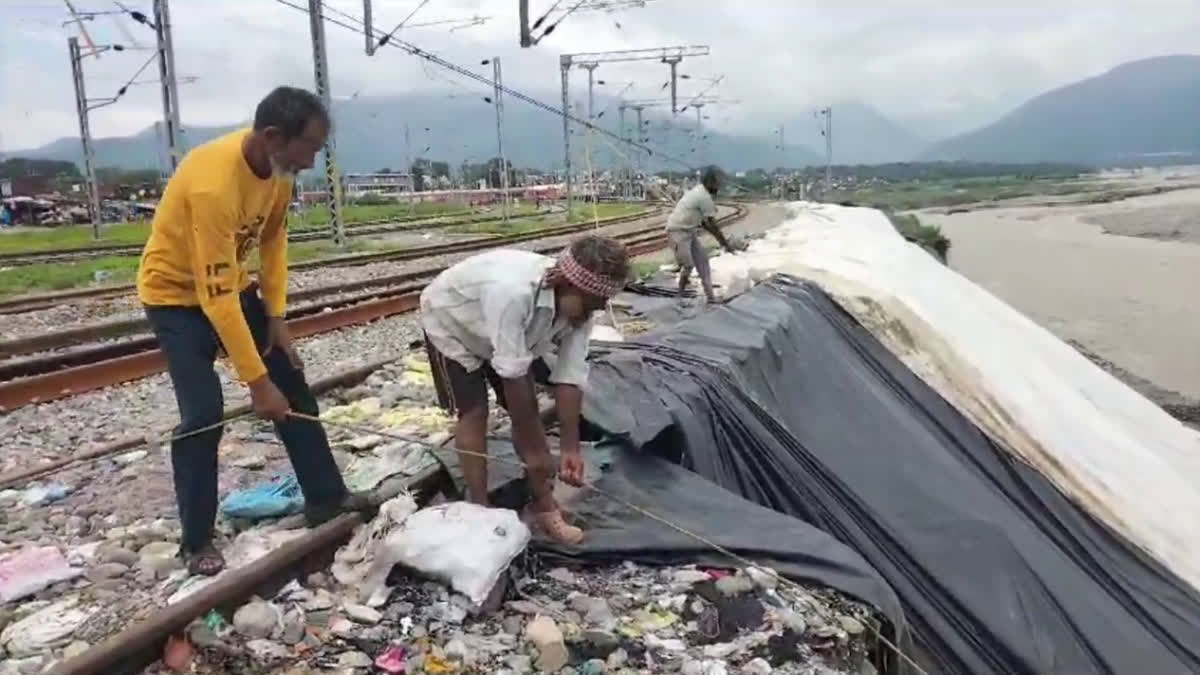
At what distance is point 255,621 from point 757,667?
1636 mm

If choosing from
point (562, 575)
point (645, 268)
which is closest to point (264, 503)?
point (562, 575)

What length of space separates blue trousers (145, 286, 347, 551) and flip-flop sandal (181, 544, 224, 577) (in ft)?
0.09

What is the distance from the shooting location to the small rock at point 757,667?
3400mm

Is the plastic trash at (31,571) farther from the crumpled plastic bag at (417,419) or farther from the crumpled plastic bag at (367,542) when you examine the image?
the crumpled plastic bag at (417,419)

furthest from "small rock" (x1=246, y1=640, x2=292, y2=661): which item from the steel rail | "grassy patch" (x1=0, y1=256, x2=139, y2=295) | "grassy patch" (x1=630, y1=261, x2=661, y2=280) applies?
"grassy patch" (x1=0, y1=256, x2=139, y2=295)

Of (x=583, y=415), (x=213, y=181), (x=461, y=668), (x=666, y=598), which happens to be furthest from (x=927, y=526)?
(x=213, y=181)

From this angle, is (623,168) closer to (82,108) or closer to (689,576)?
(82,108)

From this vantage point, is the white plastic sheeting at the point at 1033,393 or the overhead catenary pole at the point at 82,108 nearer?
the white plastic sheeting at the point at 1033,393

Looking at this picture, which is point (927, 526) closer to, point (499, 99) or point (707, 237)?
point (707, 237)

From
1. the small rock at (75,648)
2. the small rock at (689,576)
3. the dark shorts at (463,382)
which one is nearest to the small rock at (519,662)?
the small rock at (689,576)

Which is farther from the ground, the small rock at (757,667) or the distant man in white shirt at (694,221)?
the distant man in white shirt at (694,221)

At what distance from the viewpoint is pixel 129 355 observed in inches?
324

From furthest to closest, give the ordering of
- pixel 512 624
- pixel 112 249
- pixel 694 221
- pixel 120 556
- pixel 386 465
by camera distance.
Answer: pixel 112 249 < pixel 694 221 < pixel 386 465 < pixel 120 556 < pixel 512 624

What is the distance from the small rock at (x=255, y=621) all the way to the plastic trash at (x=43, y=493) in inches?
71.8
